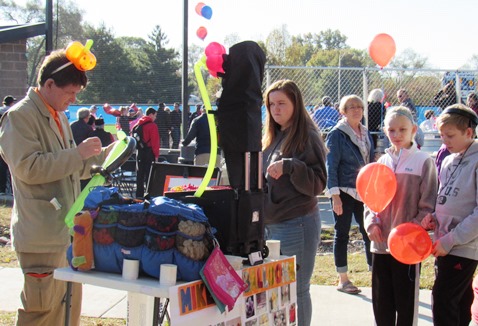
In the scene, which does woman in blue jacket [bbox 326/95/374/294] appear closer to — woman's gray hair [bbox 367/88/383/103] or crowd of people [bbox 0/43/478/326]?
crowd of people [bbox 0/43/478/326]

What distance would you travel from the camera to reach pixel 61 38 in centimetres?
3145

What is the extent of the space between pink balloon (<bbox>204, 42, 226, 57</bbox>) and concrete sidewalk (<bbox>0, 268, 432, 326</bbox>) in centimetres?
268

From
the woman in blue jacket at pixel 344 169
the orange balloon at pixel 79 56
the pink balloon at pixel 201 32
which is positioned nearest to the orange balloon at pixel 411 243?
the orange balloon at pixel 79 56

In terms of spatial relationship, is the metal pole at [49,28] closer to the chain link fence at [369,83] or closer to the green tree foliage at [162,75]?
the chain link fence at [369,83]

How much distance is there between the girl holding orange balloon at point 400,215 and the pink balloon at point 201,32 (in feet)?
22.2

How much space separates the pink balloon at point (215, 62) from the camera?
9.04ft

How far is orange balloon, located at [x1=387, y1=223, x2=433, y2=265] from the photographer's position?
3305 mm

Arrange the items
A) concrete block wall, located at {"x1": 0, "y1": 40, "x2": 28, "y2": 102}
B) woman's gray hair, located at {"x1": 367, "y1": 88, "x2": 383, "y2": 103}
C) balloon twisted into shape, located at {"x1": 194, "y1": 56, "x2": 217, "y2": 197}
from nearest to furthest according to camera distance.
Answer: balloon twisted into shape, located at {"x1": 194, "y1": 56, "x2": 217, "y2": 197}
woman's gray hair, located at {"x1": 367, "y1": 88, "x2": 383, "y2": 103}
concrete block wall, located at {"x1": 0, "y1": 40, "x2": 28, "y2": 102}

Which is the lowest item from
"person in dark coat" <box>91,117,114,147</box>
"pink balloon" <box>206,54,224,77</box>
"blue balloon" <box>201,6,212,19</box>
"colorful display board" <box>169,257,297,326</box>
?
"colorful display board" <box>169,257,297,326</box>

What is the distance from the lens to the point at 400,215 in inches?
148

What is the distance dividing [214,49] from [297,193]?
3.98 feet

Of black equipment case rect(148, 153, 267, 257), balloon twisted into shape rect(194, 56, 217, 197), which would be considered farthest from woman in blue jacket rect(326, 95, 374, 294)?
balloon twisted into shape rect(194, 56, 217, 197)

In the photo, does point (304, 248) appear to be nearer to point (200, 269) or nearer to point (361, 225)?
point (200, 269)

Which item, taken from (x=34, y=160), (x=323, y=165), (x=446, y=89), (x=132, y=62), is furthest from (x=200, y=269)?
(x=132, y=62)
